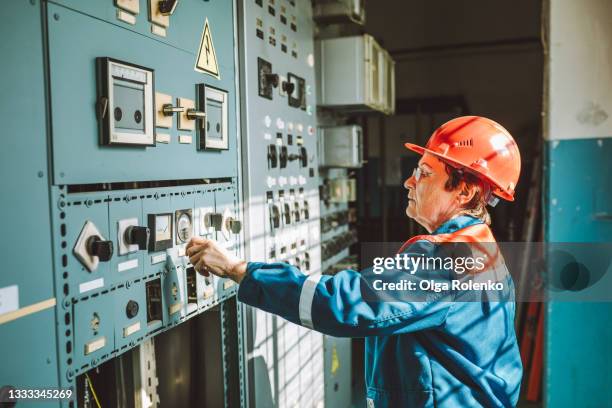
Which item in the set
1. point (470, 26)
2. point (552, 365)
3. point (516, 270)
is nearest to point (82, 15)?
point (552, 365)

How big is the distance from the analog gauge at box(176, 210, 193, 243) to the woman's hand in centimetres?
7

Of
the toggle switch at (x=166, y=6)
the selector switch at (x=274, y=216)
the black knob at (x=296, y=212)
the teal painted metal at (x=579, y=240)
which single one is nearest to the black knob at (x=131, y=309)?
the toggle switch at (x=166, y=6)

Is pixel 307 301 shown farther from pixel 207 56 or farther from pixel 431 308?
pixel 207 56

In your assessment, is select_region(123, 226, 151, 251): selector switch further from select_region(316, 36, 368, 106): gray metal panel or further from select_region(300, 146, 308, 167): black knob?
select_region(316, 36, 368, 106): gray metal panel

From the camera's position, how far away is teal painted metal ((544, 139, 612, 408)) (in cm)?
334

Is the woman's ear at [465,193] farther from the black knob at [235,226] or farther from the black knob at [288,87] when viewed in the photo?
the black knob at [288,87]

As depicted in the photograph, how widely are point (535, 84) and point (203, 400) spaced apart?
744 cm

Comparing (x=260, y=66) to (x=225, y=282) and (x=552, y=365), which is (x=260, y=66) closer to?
(x=225, y=282)

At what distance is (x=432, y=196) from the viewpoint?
193 cm

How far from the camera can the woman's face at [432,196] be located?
6.27 ft

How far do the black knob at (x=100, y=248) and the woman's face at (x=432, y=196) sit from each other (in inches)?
44.7

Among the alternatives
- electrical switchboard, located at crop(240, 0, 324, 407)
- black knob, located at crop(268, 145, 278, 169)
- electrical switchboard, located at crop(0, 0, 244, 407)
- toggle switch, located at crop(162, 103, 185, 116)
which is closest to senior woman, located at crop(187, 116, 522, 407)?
electrical switchboard, located at crop(0, 0, 244, 407)

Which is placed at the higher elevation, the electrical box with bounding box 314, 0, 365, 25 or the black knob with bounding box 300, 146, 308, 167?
the electrical box with bounding box 314, 0, 365, 25

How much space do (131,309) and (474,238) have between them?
1180mm
